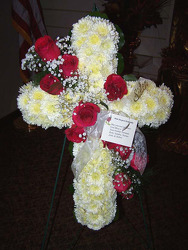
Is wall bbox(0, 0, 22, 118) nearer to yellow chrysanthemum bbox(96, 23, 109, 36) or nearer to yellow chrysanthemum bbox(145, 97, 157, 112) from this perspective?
yellow chrysanthemum bbox(96, 23, 109, 36)

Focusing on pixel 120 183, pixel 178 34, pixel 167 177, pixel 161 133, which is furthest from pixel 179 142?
pixel 120 183

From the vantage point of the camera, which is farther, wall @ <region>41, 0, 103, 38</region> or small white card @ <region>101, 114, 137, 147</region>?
wall @ <region>41, 0, 103, 38</region>

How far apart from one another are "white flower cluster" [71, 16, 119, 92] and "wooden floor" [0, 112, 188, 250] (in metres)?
0.66

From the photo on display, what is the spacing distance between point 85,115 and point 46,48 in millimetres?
338

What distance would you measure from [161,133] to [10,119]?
2083mm

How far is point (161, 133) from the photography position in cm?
281

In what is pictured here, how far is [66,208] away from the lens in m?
1.88

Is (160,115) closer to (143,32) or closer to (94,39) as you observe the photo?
(94,39)

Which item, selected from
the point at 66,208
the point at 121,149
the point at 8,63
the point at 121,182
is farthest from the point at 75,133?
the point at 8,63

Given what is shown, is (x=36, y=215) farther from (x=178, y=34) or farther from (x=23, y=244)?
(x=178, y=34)

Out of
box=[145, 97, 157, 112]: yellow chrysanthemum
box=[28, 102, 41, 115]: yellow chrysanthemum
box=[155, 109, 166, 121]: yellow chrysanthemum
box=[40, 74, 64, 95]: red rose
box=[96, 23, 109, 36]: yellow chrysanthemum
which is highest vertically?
box=[96, 23, 109, 36]: yellow chrysanthemum

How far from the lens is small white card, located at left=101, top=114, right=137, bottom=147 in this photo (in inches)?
38.9

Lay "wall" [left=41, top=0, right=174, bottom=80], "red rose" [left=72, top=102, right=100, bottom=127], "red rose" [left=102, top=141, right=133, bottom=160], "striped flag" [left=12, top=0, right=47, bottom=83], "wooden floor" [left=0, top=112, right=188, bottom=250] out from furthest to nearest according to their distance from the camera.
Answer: "wall" [left=41, top=0, right=174, bottom=80] < "striped flag" [left=12, top=0, right=47, bottom=83] < "wooden floor" [left=0, top=112, right=188, bottom=250] < "red rose" [left=102, top=141, right=133, bottom=160] < "red rose" [left=72, top=102, right=100, bottom=127]

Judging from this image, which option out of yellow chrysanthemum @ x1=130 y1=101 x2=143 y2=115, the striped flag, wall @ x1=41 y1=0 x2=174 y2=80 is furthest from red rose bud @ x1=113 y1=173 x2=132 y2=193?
wall @ x1=41 y1=0 x2=174 y2=80
